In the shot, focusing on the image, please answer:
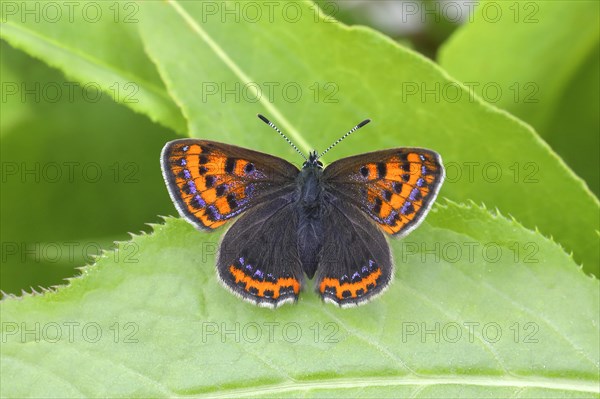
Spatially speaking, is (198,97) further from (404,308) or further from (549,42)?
(549,42)

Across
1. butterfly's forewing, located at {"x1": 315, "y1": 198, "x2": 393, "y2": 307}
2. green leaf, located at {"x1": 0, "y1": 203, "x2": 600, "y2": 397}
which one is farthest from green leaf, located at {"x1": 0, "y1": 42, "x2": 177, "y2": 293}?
butterfly's forewing, located at {"x1": 315, "y1": 198, "x2": 393, "y2": 307}

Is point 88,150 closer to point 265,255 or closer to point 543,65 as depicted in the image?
point 265,255

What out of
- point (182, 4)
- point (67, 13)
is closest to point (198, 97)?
point (182, 4)

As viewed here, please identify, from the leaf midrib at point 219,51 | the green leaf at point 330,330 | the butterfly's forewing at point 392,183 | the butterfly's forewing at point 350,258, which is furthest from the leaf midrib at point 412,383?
the leaf midrib at point 219,51

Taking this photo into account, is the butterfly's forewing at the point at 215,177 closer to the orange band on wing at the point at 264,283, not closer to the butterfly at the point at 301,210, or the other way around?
the butterfly at the point at 301,210

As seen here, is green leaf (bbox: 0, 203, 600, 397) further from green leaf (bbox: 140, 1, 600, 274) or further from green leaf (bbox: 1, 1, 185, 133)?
green leaf (bbox: 1, 1, 185, 133)

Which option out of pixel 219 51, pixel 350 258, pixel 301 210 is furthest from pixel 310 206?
pixel 219 51
